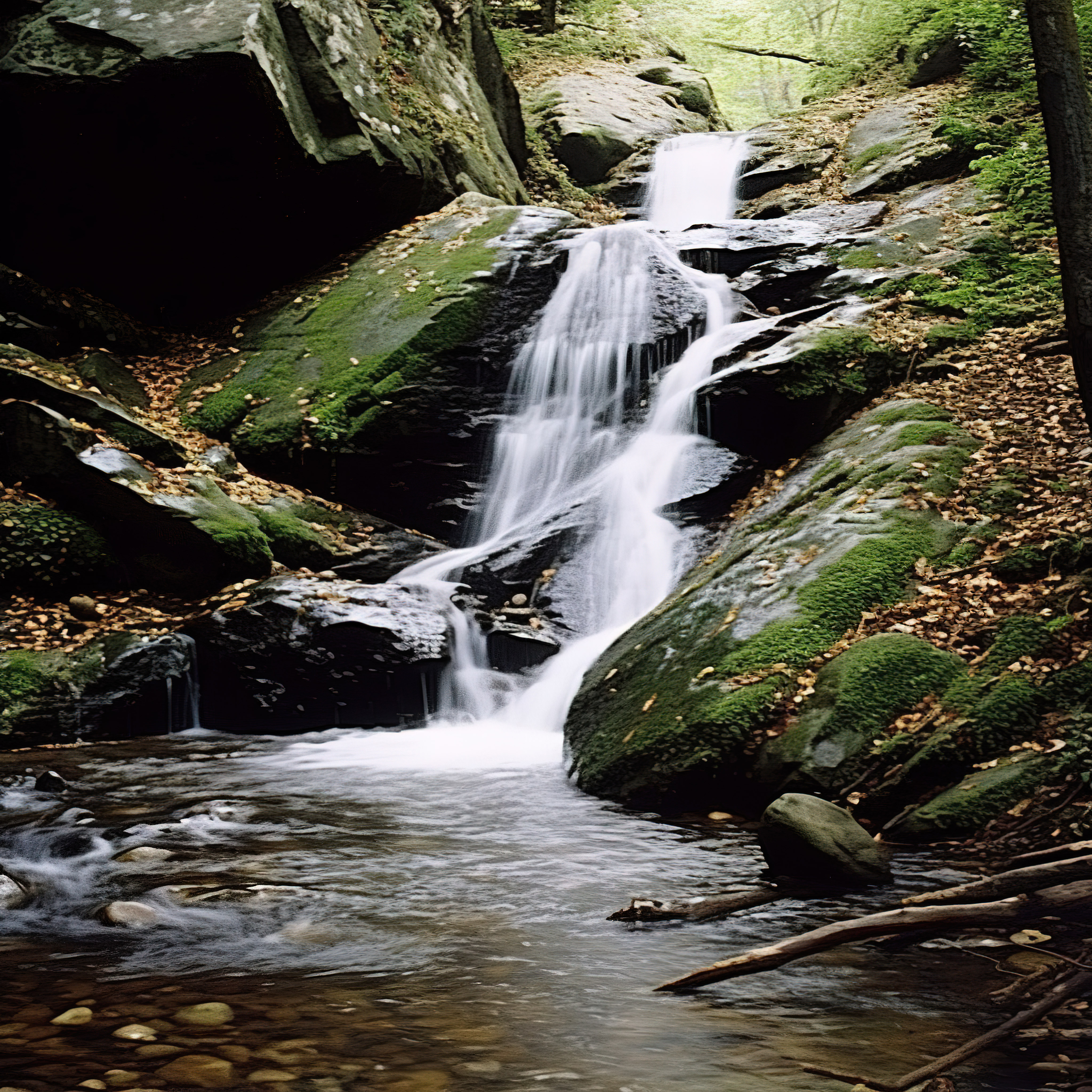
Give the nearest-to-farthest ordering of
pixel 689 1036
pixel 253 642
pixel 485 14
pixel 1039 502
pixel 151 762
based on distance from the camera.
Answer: pixel 689 1036 → pixel 1039 502 → pixel 151 762 → pixel 253 642 → pixel 485 14

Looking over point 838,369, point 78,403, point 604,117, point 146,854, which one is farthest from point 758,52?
point 146,854

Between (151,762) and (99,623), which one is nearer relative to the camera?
(151,762)

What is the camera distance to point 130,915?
3842 mm

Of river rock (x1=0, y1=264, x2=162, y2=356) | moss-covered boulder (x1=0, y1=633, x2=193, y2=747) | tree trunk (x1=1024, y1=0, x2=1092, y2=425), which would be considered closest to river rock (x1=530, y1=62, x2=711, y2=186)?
river rock (x1=0, y1=264, x2=162, y2=356)

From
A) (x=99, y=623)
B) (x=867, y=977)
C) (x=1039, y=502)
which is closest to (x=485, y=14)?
(x=99, y=623)

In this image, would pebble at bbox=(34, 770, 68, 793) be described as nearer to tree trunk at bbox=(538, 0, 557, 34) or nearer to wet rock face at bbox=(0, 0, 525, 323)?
wet rock face at bbox=(0, 0, 525, 323)

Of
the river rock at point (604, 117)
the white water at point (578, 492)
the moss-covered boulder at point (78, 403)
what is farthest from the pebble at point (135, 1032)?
the river rock at point (604, 117)

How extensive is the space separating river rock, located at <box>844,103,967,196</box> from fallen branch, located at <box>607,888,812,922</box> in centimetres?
1292

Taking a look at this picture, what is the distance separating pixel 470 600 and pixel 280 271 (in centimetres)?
659

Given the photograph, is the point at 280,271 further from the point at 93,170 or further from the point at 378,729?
the point at 378,729

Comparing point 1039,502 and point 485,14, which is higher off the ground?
point 485,14

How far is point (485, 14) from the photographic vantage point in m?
17.9

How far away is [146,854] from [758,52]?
95.5 feet

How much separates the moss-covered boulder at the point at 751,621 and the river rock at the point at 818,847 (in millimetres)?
1206
